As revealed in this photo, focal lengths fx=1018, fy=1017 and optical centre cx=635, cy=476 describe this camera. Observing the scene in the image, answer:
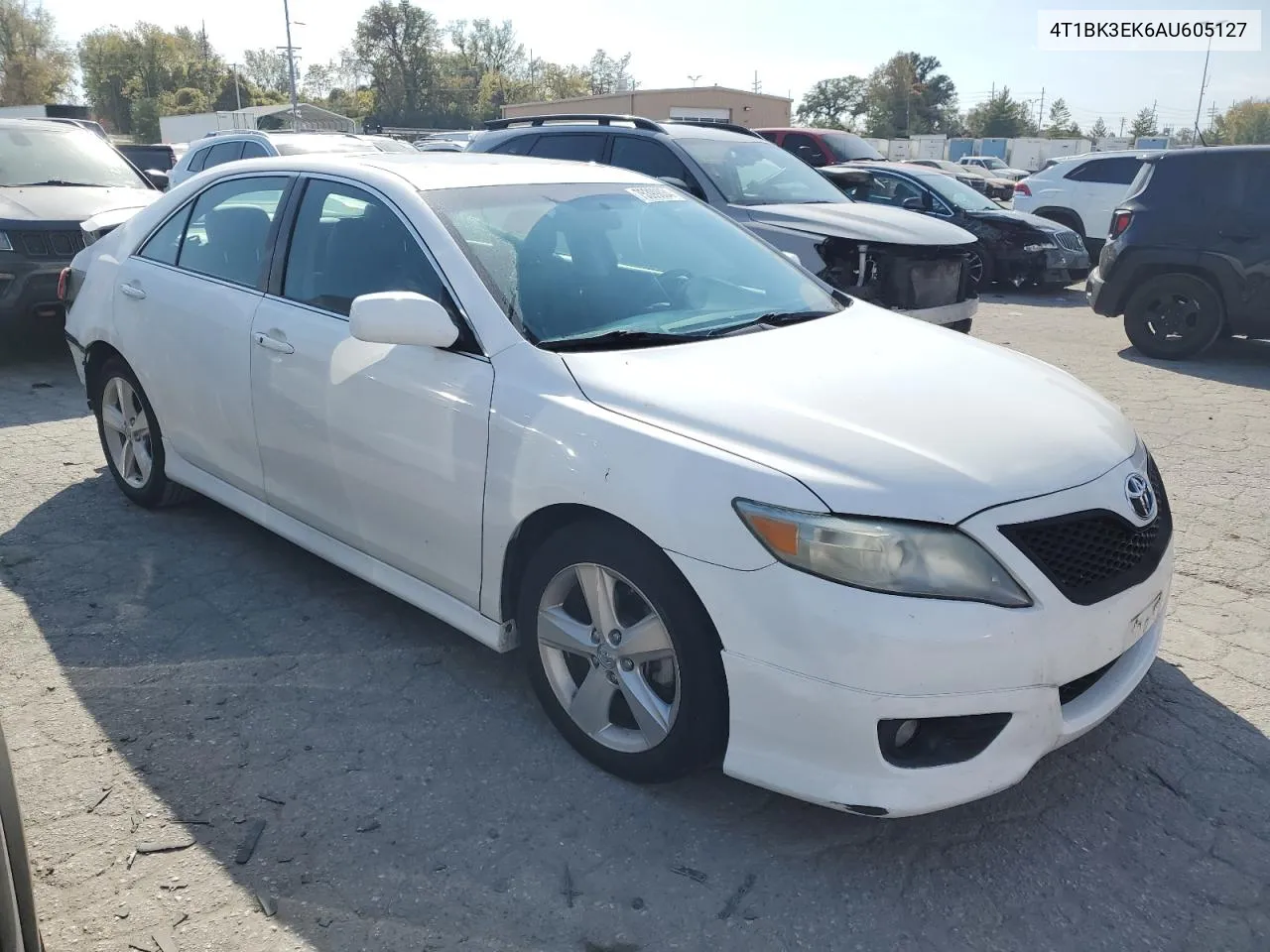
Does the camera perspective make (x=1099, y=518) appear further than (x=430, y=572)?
No

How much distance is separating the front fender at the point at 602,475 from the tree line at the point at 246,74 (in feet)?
243

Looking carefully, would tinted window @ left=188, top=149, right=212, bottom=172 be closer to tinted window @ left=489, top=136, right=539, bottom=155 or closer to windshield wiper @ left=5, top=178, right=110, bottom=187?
windshield wiper @ left=5, top=178, right=110, bottom=187

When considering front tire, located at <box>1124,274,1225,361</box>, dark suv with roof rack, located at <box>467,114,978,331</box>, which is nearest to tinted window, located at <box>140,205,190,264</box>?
dark suv with roof rack, located at <box>467,114,978,331</box>

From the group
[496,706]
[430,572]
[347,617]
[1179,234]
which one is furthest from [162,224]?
[1179,234]

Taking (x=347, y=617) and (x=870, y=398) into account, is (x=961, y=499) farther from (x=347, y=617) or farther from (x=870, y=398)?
(x=347, y=617)

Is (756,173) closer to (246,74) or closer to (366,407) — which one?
(366,407)

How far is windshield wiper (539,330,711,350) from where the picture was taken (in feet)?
9.89

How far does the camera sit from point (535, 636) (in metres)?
2.98

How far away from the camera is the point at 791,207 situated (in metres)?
7.95

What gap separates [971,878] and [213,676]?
245 centimetres

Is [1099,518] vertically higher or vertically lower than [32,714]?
higher

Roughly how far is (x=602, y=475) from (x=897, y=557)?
772 mm

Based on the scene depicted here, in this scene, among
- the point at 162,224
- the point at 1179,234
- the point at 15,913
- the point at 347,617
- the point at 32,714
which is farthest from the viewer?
the point at 1179,234

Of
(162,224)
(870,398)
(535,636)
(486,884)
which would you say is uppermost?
(162,224)
